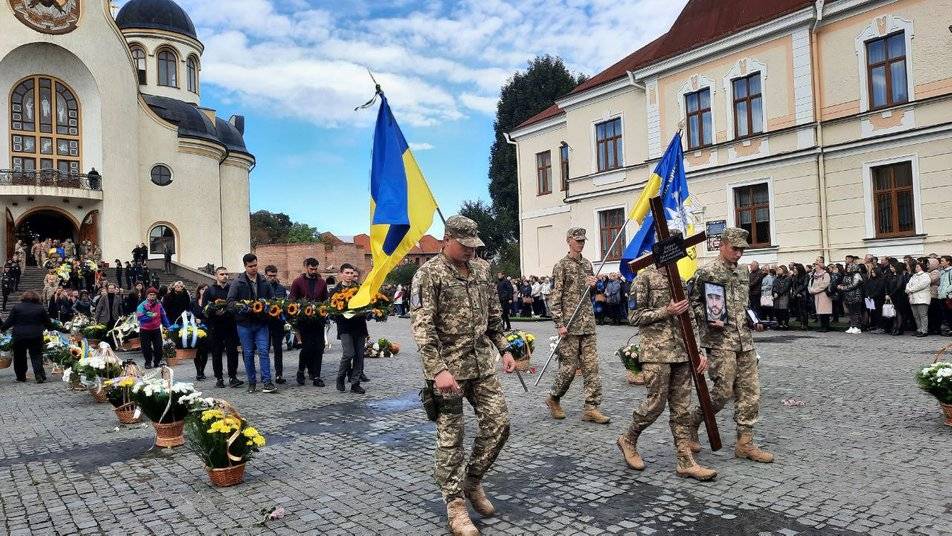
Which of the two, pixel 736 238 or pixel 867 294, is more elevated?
pixel 736 238

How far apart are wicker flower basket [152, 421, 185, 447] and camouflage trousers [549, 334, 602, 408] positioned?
413 cm

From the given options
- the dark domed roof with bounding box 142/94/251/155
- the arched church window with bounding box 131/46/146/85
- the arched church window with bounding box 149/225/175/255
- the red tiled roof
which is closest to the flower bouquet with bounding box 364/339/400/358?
the red tiled roof

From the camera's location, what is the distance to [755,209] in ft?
77.2

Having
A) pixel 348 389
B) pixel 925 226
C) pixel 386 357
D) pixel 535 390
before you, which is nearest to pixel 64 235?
pixel 386 357

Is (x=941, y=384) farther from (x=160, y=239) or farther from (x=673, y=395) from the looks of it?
(x=160, y=239)

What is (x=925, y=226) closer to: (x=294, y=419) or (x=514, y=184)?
(x=294, y=419)

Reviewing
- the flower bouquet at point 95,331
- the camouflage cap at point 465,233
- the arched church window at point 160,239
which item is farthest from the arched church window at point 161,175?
the camouflage cap at point 465,233

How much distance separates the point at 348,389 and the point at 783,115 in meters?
18.1

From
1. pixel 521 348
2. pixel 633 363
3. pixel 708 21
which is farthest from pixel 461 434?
pixel 708 21

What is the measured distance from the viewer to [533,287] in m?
28.2

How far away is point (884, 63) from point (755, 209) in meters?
5.71

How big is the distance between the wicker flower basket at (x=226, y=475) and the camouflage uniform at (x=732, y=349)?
3972mm

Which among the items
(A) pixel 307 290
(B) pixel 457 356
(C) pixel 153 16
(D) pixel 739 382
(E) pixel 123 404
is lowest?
(E) pixel 123 404

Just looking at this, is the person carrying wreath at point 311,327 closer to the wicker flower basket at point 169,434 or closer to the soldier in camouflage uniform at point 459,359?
the wicker flower basket at point 169,434
